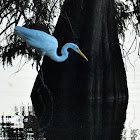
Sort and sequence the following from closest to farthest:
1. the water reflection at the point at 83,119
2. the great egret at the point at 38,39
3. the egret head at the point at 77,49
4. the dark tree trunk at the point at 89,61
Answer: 1. the water reflection at the point at 83,119
2. the great egret at the point at 38,39
3. the egret head at the point at 77,49
4. the dark tree trunk at the point at 89,61

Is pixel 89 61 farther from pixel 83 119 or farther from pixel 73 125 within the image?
pixel 73 125

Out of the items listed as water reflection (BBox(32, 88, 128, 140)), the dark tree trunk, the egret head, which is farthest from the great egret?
the dark tree trunk

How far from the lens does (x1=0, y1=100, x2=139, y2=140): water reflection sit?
8.20 metres

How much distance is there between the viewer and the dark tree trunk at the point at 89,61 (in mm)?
12391

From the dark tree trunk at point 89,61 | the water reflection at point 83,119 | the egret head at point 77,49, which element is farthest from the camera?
the dark tree trunk at point 89,61

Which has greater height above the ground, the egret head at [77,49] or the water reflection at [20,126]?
the egret head at [77,49]

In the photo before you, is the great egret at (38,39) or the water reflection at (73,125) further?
the great egret at (38,39)

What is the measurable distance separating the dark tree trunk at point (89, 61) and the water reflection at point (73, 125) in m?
0.94

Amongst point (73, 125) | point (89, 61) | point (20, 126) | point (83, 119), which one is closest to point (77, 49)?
point (89, 61)

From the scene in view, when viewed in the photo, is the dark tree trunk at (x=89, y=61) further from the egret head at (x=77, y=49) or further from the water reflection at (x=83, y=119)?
the egret head at (x=77, y=49)

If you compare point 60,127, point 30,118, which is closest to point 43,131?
point 60,127

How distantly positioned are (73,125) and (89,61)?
3435 millimetres

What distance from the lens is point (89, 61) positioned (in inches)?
488

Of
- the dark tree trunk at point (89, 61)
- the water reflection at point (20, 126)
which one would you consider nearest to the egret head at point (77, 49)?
the dark tree trunk at point (89, 61)
